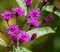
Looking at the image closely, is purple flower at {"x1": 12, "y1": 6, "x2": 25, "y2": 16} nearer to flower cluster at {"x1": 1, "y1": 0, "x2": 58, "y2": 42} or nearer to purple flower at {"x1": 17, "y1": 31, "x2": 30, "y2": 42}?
flower cluster at {"x1": 1, "y1": 0, "x2": 58, "y2": 42}

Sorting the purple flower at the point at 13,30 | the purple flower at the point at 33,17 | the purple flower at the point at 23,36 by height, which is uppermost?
the purple flower at the point at 33,17

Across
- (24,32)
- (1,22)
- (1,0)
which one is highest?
(24,32)

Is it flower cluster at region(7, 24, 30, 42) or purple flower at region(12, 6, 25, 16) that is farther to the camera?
purple flower at region(12, 6, 25, 16)

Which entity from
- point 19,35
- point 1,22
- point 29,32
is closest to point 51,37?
point 1,22

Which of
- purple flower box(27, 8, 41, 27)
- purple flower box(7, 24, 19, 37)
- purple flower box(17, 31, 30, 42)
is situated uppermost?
purple flower box(27, 8, 41, 27)

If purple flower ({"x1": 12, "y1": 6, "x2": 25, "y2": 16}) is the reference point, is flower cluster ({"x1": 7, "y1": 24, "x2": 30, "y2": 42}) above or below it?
below

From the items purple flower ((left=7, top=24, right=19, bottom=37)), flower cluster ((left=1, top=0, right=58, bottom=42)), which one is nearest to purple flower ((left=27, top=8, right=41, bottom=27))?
flower cluster ((left=1, top=0, right=58, bottom=42))

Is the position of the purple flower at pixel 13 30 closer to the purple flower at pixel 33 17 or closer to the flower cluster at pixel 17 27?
the flower cluster at pixel 17 27

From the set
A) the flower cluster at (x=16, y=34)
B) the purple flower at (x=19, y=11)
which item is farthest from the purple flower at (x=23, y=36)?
the purple flower at (x=19, y=11)

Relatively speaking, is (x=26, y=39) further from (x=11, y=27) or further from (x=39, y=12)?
(x=39, y=12)

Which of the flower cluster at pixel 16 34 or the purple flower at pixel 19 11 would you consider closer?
the flower cluster at pixel 16 34

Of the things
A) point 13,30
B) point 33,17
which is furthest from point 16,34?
point 33,17
